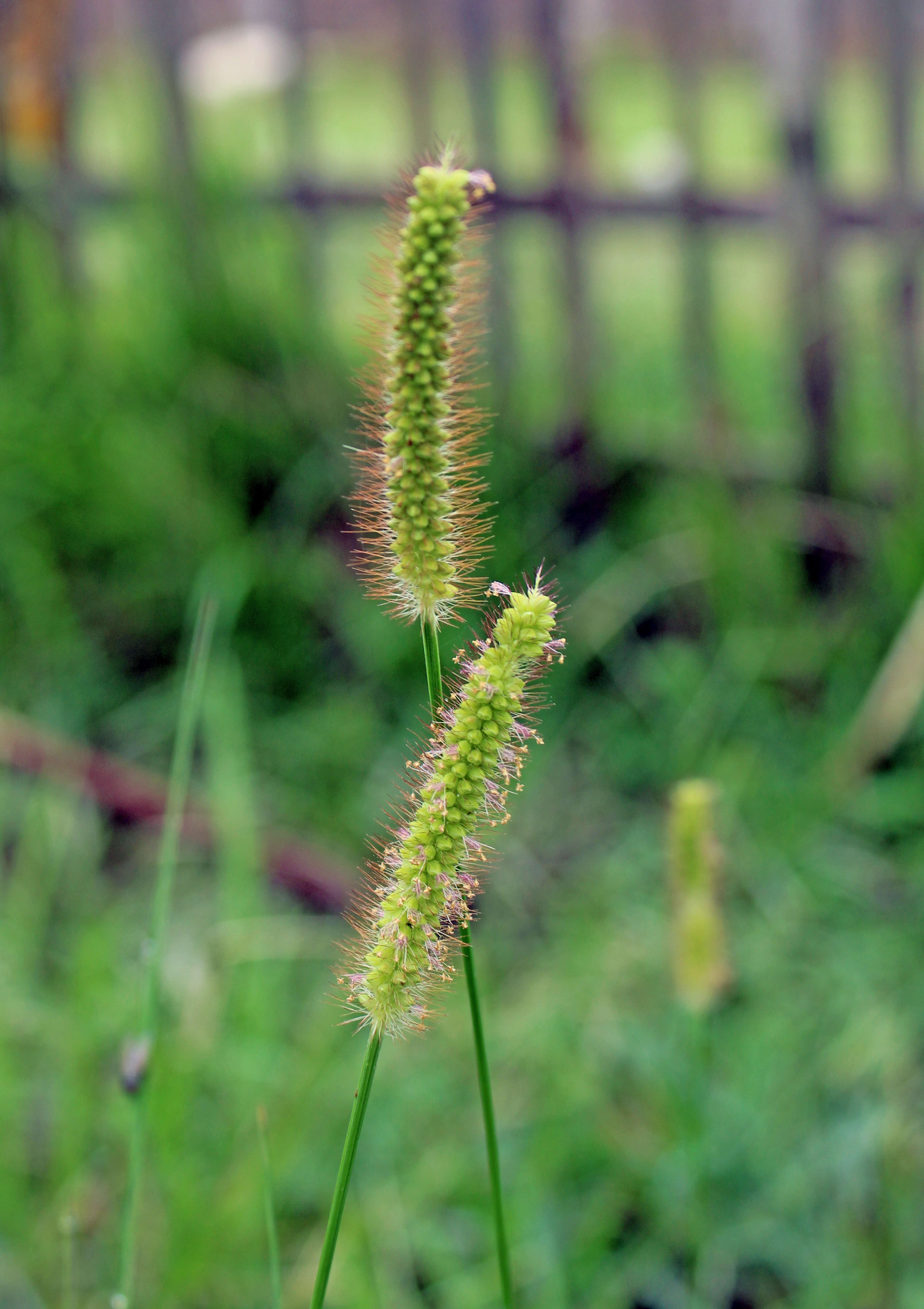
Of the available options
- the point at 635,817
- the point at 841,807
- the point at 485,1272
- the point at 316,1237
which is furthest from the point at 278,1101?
the point at 841,807

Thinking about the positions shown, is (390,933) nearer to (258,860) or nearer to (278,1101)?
(278,1101)

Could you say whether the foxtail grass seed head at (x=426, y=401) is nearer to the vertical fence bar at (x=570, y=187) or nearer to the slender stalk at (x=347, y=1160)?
the slender stalk at (x=347, y=1160)

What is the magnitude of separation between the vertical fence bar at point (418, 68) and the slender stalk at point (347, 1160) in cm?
354

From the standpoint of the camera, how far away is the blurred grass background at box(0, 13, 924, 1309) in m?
1.87

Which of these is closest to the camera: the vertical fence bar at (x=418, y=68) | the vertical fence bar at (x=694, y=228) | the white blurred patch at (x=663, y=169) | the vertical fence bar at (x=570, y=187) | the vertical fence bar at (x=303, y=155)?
the vertical fence bar at (x=694, y=228)

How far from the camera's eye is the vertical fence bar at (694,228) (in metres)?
3.42

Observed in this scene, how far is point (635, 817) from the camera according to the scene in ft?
9.59

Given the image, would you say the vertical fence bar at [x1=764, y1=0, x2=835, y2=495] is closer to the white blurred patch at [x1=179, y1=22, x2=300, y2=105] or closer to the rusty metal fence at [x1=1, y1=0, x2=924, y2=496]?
the rusty metal fence at [x1=1, y1=0, x2=924, y2=496]

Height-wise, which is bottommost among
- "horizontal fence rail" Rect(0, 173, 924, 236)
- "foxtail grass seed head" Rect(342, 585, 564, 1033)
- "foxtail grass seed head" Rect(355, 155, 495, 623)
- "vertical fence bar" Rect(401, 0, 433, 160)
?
"foxtail grass seed head" Rect(342, 585, 564, 1033)

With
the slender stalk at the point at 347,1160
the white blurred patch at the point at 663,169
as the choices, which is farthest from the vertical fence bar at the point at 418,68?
the slender stalk at the point at 347,1160

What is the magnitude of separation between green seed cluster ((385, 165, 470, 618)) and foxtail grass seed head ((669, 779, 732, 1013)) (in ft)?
2.09

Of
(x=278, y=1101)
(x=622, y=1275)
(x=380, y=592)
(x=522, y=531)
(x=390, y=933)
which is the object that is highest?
(x=380, y=592)

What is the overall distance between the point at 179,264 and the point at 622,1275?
3082 millimetres

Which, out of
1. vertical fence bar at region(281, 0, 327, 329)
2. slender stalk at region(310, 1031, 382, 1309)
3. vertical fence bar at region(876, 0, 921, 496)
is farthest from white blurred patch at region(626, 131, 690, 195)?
slender stalk at region(310, 1031, 382, 1309)
